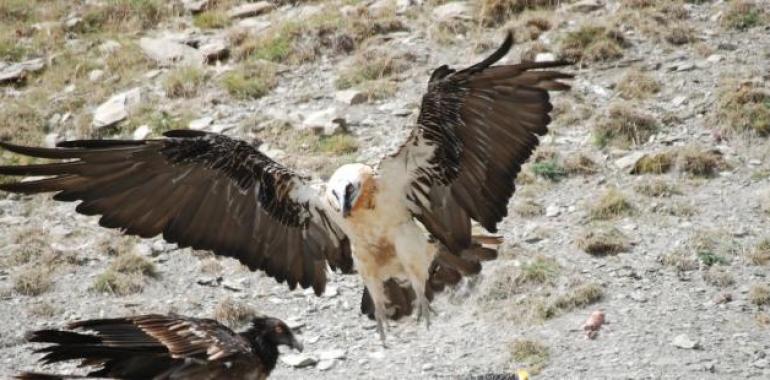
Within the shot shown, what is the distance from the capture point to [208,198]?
791cm

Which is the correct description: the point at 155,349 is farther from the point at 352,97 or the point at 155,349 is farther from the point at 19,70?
the point at 19,70

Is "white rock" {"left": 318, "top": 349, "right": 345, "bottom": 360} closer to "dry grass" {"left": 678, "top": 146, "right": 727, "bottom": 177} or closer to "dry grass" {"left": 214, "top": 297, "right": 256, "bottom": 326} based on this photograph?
"dry grass" {"left": 214, "top": 297, "right": 256, "bottom": 326}

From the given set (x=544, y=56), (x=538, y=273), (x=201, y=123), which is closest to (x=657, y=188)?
(x=538, y=273)

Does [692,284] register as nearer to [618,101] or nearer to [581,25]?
[618,101]

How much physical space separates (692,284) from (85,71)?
25.0 ft

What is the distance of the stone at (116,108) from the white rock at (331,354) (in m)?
4.71

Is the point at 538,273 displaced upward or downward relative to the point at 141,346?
downward

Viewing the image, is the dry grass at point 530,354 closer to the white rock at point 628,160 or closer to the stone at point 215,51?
the white rock at point 628,160

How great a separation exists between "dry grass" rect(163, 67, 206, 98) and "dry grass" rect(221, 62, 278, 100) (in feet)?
0.93

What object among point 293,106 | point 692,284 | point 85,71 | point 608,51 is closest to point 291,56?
point 293,106

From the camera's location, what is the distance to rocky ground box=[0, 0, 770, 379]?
8.87m

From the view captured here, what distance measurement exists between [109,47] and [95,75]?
0.68m

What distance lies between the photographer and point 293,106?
12641 mm

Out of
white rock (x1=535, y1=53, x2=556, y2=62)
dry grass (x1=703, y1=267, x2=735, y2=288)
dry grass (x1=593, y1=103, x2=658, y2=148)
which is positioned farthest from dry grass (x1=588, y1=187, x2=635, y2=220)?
white rock (x1=535, y1=53, x2=556, y2=62)
